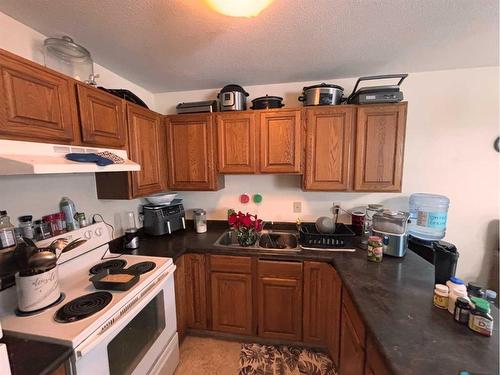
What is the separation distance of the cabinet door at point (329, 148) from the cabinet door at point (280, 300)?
0.74m

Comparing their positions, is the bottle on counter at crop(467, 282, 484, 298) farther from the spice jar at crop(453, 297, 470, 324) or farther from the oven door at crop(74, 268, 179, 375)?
the oven door at crop(74, 268, 179, 375)

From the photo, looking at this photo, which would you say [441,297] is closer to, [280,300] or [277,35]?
[280,300]

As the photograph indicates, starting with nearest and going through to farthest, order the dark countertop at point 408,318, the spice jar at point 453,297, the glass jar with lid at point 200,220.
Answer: the dark countertop at point 408,318, the spice jar at point 453,297, the glass jar with lid at point 200,220

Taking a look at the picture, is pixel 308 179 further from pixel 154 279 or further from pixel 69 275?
pixel 69 275

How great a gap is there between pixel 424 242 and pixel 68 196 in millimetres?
2704

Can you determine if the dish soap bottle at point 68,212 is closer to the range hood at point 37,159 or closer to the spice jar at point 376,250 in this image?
the range hood at point 37,159

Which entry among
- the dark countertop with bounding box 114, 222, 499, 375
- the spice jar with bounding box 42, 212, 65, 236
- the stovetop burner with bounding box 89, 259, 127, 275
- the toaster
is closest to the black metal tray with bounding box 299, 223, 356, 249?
the dark countertop with bounding box 114, 222, 499, 375

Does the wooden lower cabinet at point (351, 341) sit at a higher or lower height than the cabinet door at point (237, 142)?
lower

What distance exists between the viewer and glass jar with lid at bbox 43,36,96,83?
135 cm

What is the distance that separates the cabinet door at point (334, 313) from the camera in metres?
1.50

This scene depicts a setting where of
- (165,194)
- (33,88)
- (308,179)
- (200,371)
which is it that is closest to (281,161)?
(308,179)

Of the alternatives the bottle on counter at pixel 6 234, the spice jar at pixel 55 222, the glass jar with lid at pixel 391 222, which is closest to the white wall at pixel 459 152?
the glass jar with lid at pixel 391 222

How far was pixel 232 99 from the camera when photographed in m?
1.95

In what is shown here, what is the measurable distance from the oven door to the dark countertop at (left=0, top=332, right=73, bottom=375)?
60mm
